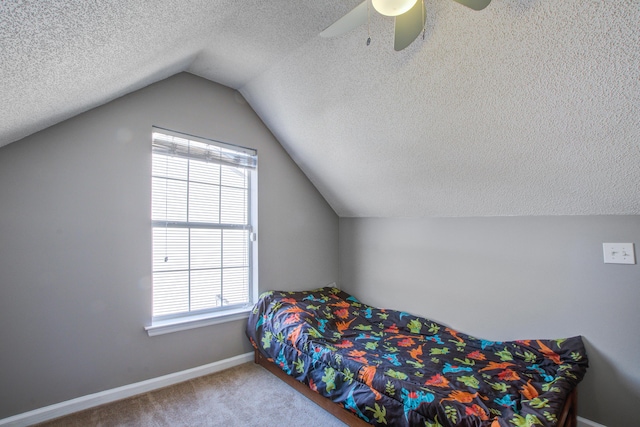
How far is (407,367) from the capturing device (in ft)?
6.39

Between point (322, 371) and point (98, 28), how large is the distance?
2.07m

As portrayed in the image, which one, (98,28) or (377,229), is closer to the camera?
(98,28)

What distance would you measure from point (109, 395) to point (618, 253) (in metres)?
3.37

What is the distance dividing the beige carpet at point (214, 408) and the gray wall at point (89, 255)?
16 centimetres

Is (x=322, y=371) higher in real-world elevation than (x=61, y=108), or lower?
lower

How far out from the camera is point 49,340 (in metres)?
2.00

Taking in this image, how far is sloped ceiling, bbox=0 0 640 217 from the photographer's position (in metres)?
1.27

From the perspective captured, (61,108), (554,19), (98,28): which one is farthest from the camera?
(61,108)

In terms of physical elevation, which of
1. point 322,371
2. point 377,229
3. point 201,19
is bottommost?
point 322,371

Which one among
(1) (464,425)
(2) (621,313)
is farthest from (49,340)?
(2) (621,313)

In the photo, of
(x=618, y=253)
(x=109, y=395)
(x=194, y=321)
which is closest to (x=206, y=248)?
(x=194, y=321)

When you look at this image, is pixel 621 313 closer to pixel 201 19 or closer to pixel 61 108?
pixel 201 19

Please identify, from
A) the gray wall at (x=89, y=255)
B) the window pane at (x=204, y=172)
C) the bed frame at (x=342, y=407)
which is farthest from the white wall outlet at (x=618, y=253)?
the window pane at (x=204, y=172)

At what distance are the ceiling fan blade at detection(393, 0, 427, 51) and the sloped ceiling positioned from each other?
24 centimetres
